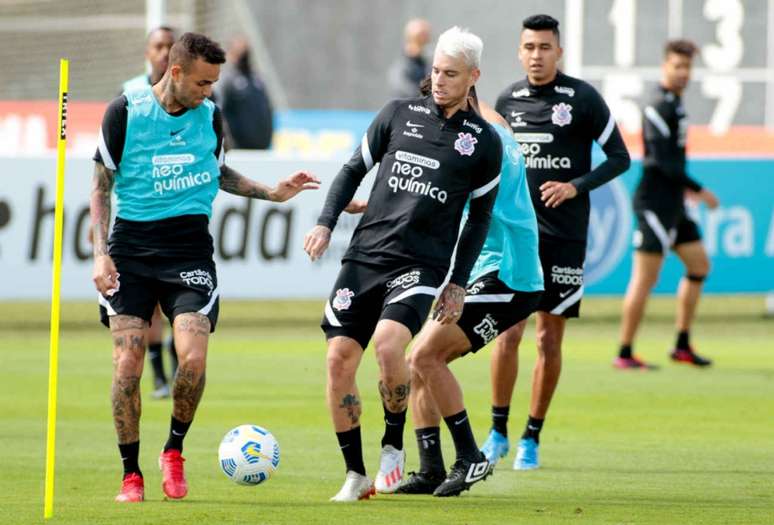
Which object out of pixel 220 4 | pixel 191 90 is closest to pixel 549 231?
pixel 191 90

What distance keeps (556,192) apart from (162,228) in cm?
242

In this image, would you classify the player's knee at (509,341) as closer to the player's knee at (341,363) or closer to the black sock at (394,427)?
the black sock at (394,427)

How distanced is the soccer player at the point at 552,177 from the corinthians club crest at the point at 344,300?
1.84 metres

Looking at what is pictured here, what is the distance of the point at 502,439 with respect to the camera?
31.9 feet

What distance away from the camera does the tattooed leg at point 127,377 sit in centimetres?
809

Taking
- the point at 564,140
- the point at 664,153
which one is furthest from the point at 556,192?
the point at 664,153

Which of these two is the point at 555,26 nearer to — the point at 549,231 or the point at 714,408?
the point at 549,231

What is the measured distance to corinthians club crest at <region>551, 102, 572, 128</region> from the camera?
980 cm

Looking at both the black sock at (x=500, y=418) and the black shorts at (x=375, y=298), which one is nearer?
the black shorts at (x=375, y=298)

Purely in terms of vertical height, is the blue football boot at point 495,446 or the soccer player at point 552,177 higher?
the soccer player at point 552,177

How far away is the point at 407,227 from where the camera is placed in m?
8.06

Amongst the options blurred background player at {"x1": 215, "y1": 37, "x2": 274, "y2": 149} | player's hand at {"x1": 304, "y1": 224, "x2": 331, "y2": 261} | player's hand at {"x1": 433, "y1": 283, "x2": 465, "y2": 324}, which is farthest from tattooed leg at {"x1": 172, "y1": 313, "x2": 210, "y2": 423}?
blurred background player at {"x1": 215, "y1": 37, "x2": 274, "y2": 149}

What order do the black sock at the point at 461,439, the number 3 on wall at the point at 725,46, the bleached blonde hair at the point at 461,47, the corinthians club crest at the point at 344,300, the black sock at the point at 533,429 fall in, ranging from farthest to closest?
the number 3 on wall at the point at 725,46 < the black sock at the point at 533,429 < the black sock at the point at 461,439 < the corinthians club crest at the point at 344,300 < the bleached blonde hair at the point at 461,47

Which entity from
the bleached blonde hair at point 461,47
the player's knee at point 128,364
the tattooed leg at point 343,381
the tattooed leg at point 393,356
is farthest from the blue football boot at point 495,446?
the bleached blonde hair at point 461,47
